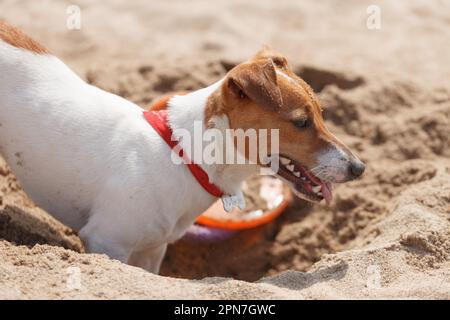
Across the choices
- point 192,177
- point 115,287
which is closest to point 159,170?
point 192,177

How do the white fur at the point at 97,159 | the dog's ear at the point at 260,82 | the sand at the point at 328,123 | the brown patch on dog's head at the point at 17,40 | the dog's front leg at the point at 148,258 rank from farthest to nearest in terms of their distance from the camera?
the dog's front leg at the point at 148,258, the brown patch on dog's head at the point at 17,40, the white fur at the point at 97,159, the dog's ear at the point at 260,82, the sand at the point at 328,123

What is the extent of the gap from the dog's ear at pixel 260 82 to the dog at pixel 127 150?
4cm

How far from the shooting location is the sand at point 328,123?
138 inches

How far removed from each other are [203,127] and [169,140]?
0.21 metres

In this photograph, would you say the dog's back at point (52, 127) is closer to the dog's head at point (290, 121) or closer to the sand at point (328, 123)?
the sand at point (328, 123)

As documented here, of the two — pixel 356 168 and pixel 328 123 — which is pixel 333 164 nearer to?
pixel 356 168

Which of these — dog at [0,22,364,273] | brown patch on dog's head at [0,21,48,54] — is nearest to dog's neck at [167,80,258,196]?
dog at [0,22,364,273]

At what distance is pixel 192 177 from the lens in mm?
4066

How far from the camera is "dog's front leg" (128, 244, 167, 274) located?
173 inches

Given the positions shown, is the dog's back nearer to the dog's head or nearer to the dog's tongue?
the dog's head

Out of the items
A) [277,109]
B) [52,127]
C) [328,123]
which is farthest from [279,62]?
[328,123]

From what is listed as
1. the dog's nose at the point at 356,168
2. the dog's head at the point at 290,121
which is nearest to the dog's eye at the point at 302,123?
the dog's head at the point at 290,121

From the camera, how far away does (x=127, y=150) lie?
4.02m
